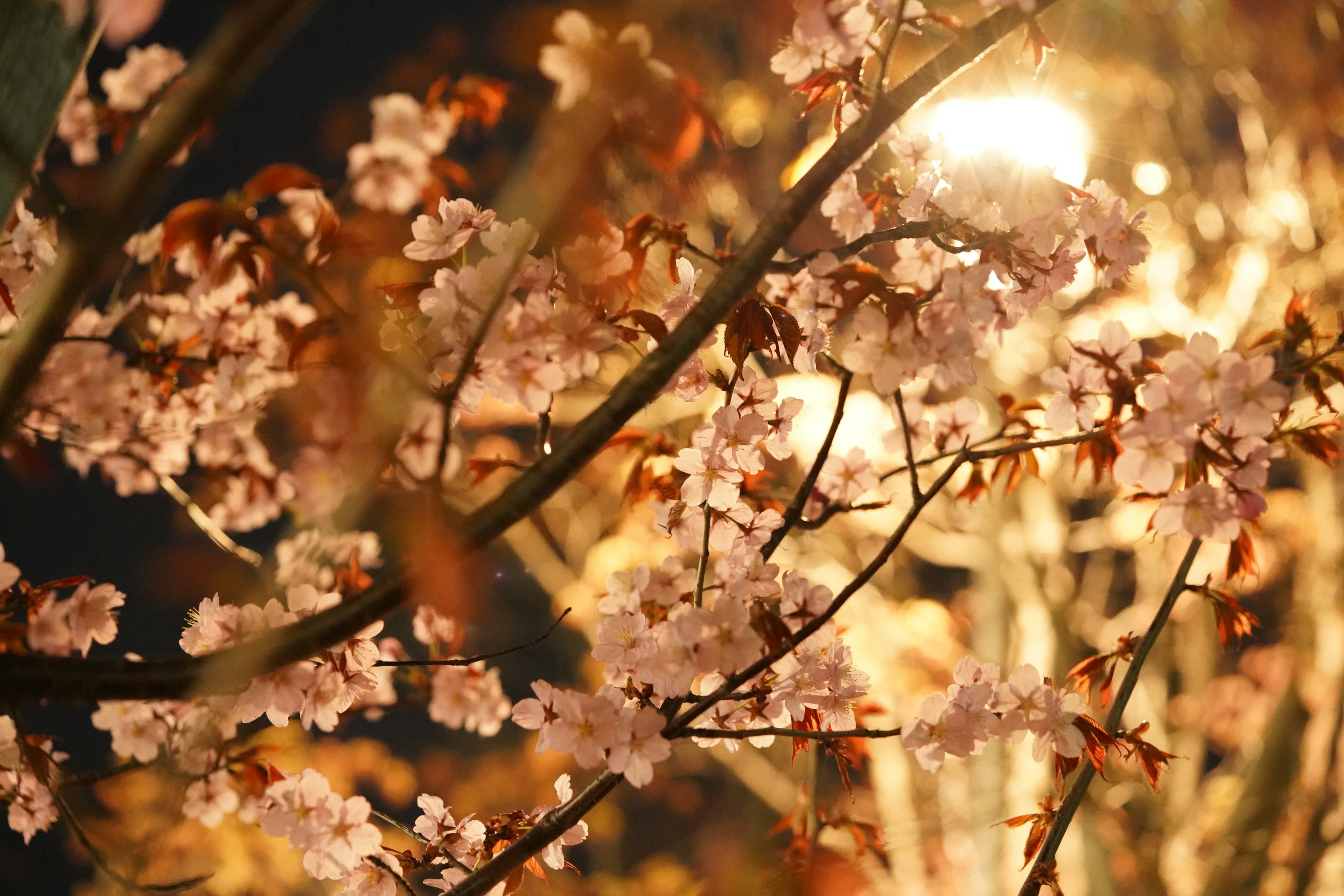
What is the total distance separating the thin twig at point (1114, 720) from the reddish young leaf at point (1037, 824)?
0.16 feet

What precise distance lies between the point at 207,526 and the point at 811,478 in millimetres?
1868

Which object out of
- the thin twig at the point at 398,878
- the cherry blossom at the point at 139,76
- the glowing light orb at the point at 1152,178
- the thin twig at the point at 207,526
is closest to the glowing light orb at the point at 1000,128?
the thin twig at the point at 398,878

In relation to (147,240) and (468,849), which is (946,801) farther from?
(147,240)

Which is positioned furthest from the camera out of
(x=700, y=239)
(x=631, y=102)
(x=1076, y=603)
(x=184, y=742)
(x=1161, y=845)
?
(x=1076, y=603)

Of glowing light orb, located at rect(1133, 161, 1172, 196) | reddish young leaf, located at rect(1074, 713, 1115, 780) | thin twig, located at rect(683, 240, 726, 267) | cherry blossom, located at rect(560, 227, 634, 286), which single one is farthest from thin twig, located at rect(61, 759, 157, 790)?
glowing light orb, located at rect(1133, 161, 1172, 196)

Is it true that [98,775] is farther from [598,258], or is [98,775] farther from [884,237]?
[884,237]

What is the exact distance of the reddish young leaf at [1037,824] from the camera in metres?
1.59

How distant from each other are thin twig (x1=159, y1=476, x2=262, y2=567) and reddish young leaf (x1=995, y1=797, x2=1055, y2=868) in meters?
2.02

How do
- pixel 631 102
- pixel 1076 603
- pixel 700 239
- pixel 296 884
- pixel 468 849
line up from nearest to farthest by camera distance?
pixel 631 102 < pixel 468 849 < pixel 700 239 < pixel 1076 603 < pixel 296 884

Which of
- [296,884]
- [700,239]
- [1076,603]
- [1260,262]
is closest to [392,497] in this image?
[700,239]

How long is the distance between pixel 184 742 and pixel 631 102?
1.48 metres

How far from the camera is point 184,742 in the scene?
1462 millimetres

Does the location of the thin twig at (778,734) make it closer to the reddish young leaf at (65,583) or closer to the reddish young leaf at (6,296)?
the reddish young leaf at (65,583)

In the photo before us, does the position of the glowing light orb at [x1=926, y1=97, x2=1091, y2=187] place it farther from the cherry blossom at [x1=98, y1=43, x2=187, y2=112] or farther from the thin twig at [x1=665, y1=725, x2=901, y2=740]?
the cherry blossom at [x1=98, y1=43, x2=187, y2=112]
